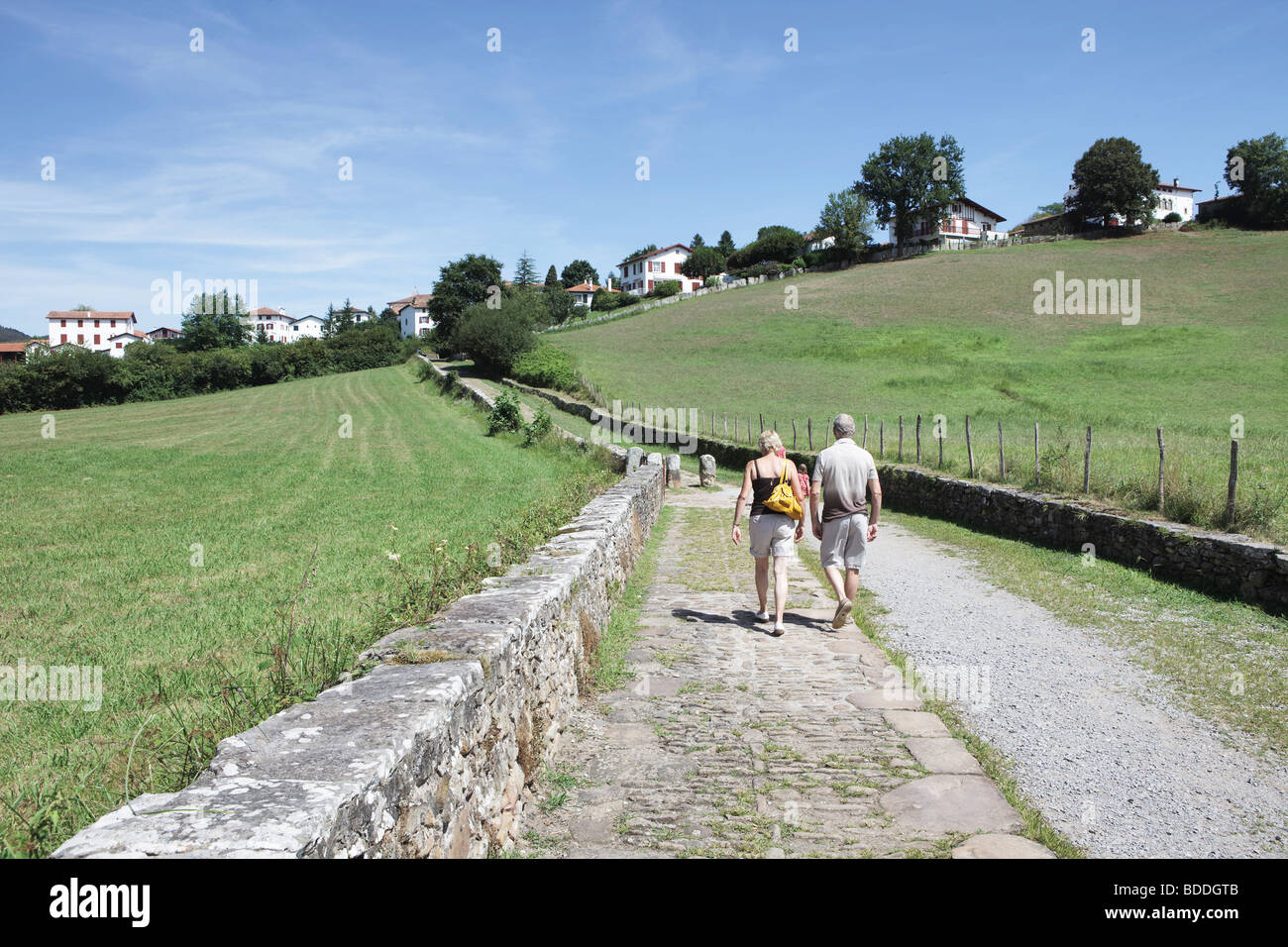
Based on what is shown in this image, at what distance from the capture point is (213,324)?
9038 centimetres

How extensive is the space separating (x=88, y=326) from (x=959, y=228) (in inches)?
5051

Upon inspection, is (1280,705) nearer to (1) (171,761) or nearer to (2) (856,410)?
(1) (171,761)

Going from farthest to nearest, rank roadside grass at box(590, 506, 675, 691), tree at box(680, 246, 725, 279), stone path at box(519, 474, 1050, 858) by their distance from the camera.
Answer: tree at box(680, 246, 725, 279), roadside grass at box(590, 506, 675, 691), stone path at box(519, 474, 1050, 858)

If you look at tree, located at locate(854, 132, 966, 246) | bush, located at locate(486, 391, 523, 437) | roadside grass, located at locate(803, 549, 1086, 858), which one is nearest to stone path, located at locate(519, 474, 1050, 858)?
roadside grass, located at locate(803, 549, 1086, 858)

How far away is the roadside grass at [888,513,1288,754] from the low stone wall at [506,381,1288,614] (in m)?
0.24

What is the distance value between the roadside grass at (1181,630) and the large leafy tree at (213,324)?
3712 inches

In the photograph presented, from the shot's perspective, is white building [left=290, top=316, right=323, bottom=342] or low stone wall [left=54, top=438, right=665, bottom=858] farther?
white building [left=290, top=316, right=323, bottom=342]

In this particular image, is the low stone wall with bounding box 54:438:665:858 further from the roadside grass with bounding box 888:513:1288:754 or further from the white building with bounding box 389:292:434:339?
the white building with bounding box 389:292:434:339

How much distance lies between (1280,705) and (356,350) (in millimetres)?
82704

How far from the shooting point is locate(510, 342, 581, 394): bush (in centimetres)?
4312

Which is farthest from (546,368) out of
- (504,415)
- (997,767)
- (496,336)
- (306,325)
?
(306,325)

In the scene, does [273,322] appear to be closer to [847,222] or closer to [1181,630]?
[847,222]

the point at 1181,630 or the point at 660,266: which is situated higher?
the point at 660,266

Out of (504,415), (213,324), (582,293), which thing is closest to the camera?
(504,415)
